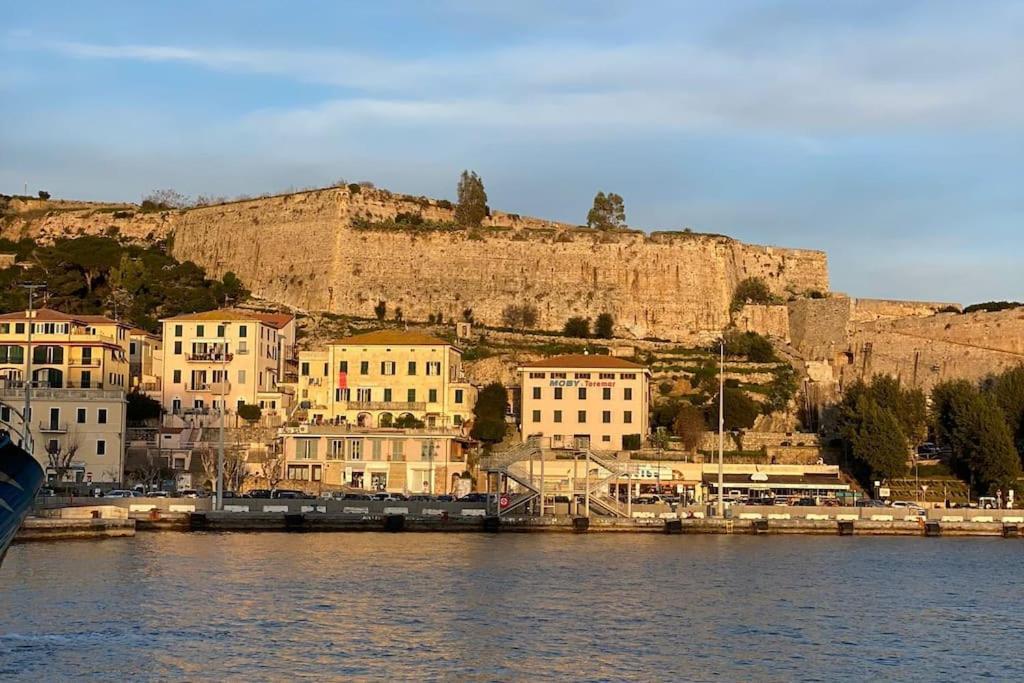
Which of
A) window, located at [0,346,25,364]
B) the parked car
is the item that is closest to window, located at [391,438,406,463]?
Answer: the parked car

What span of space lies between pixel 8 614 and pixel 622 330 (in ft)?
205

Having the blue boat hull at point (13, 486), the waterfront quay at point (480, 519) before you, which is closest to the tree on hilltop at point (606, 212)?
the waterfront quay at point (480, 519)

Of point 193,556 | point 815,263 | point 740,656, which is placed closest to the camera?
point 740,656

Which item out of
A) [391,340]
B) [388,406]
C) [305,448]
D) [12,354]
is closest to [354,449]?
[305,448]

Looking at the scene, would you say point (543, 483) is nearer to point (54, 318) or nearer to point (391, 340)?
point (391, 340)

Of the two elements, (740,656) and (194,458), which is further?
(194,458)

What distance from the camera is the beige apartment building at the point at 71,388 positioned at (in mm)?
72000

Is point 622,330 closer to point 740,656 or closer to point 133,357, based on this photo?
point 133,357

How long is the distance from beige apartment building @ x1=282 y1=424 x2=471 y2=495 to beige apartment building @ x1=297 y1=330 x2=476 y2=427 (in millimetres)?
3351

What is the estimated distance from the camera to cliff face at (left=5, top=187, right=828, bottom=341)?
96125mm

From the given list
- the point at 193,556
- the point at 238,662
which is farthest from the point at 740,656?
the point at 193,556

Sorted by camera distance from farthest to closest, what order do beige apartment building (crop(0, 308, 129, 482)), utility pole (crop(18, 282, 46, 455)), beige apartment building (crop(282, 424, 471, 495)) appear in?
beige apartment building (crop(282, 424, 471, 495)) → beige apartment building (crop(0, 308, 129, 482)) → utility pole (crop(18, 282, 46, 455))

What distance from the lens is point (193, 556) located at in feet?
162

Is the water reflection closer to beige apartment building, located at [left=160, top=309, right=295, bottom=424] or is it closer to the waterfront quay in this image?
the waterfront quay
